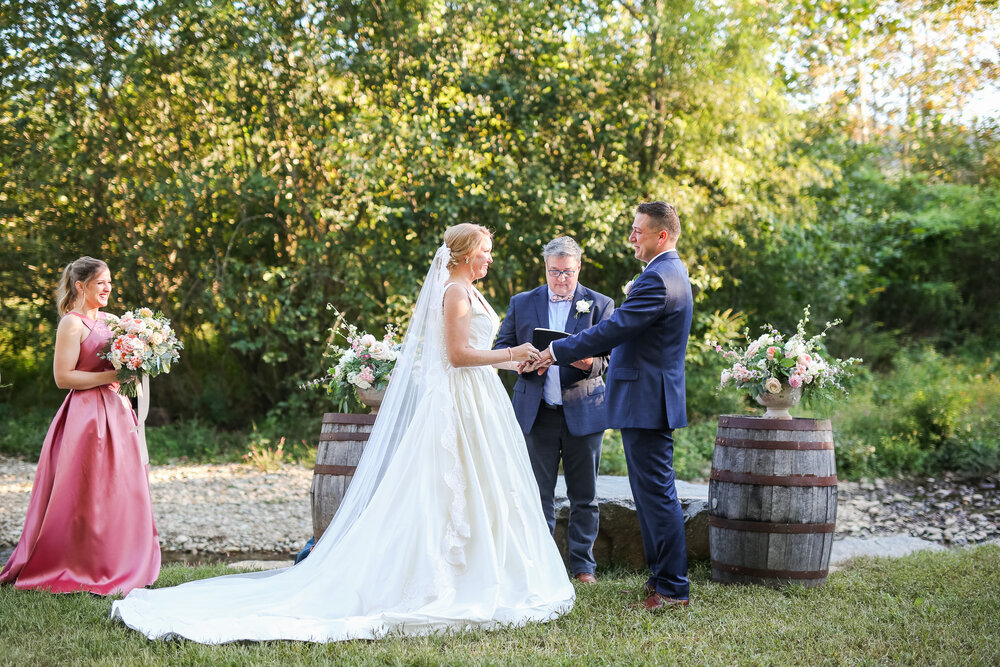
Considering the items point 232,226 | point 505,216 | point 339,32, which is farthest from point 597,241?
point 232,226

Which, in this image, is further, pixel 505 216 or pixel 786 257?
pixel 786 257

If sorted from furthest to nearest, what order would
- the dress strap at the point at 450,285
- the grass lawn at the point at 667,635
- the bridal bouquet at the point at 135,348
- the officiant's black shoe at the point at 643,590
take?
the bridal bouquet at the point at 135,348 < the officiant's black shoe at the point at 643,590 < the dress strap at the point at 450,285 < the grass lawn at the point at 667,635

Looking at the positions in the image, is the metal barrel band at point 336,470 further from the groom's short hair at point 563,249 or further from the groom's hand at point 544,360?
the groom's short hair at point 563,249

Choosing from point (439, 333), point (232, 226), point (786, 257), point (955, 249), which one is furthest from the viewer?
point (955, 249)

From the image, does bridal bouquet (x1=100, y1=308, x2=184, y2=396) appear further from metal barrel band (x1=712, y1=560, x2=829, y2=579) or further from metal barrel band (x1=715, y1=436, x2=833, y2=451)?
metal barrel band (x1=712, y1=560, x2=829, y2=579)

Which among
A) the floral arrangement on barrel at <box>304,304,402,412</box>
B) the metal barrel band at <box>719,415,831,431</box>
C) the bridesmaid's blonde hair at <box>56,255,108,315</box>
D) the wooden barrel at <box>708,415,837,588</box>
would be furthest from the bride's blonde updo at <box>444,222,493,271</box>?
the bridesmaid's blonde hair at <box>56,255,108,315</box>

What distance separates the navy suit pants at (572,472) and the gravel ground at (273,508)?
8.41 ft

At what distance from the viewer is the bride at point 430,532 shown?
376 cm

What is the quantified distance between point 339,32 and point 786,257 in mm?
6867

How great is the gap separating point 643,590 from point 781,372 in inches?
59.1

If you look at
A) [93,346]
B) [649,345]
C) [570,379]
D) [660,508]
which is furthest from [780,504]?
[93,346]

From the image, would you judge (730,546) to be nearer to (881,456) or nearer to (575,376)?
(575,376)

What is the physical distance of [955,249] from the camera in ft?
48.5

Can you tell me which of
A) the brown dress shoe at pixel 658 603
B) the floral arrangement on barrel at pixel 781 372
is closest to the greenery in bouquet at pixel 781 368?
the floral arrangement on barrel at pixel 781 372
